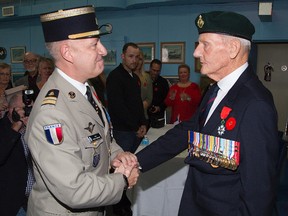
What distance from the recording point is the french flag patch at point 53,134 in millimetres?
1279

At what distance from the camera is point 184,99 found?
460 centimetres

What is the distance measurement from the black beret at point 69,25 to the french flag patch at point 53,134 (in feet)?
1.48

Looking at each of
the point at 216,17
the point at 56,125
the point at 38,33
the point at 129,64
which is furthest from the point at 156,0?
the point at 56,125

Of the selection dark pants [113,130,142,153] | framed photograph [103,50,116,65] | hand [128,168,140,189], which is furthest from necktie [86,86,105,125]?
framed photograph [103,50,116,65]

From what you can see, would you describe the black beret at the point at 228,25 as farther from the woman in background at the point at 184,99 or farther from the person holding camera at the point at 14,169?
the woman in background at the point at 184,99

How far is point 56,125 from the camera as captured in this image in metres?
1.29

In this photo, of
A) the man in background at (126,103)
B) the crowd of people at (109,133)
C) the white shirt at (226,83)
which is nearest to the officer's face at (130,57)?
the man in background at (126,103)

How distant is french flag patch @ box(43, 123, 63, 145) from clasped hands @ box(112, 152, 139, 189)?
18.4 inches

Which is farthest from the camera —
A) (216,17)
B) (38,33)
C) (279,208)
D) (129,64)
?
(38,33)

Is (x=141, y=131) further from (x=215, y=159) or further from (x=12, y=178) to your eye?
(x=215, y=159)

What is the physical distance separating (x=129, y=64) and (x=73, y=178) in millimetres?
2494

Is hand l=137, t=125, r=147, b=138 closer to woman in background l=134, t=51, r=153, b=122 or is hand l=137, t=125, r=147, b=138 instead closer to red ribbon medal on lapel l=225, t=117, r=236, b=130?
woman in background l=134, t=51, r=153, b=122

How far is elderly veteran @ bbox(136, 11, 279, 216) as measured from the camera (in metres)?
1.33

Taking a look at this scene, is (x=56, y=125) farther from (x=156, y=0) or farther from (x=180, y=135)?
(x=156, y=0)
